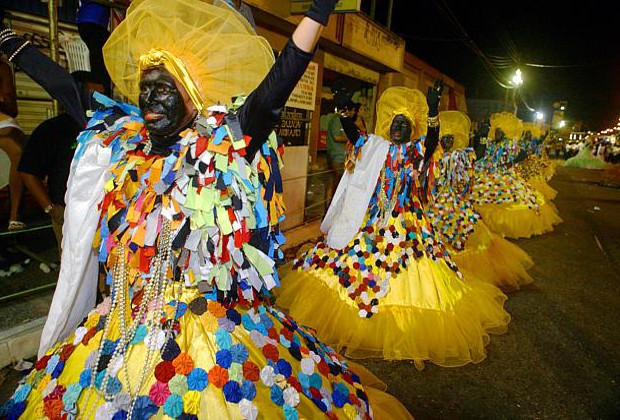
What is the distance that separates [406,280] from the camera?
380 centimetres

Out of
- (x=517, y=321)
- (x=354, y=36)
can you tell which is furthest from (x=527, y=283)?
(x=354, y=36)

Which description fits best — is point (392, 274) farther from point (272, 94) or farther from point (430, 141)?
point (272, 94)

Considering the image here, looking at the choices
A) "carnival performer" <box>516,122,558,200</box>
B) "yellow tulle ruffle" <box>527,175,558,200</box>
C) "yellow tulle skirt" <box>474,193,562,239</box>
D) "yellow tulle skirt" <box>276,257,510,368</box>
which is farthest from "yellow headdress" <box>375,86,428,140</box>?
"yellow tulle ruffle" <box>527,175,558,200</box>

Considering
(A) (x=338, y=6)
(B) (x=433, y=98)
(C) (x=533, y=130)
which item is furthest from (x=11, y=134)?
(C) (x=533, y=130)

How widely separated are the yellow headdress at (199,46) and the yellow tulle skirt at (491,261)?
4491 mm

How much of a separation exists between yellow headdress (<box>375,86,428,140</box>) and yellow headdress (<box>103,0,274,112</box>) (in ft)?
8.60

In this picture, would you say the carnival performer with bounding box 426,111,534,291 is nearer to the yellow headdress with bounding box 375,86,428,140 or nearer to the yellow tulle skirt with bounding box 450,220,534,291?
the yellow tulle skirt with bounding box 450,220,534,291

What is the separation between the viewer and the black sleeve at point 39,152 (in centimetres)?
332

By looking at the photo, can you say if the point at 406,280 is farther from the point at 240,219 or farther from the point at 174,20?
the point at 174,20

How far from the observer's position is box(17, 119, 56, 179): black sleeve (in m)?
3.32

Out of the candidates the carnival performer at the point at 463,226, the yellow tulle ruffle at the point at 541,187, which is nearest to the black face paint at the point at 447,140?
the carnival performer at the point at 463,226

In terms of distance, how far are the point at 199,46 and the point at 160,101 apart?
12.2 inches

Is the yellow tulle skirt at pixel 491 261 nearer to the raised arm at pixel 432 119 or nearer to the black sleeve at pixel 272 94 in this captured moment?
the raised arm at pixel 432 119

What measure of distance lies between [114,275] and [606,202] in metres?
17.0
